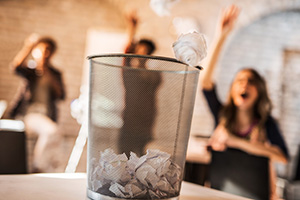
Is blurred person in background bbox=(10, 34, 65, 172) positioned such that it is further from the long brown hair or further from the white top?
the white top

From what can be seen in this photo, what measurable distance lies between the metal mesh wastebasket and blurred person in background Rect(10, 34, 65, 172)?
Answer: 3302 mm

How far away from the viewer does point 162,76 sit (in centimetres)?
78

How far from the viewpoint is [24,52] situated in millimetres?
4285

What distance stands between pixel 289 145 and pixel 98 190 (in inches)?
167

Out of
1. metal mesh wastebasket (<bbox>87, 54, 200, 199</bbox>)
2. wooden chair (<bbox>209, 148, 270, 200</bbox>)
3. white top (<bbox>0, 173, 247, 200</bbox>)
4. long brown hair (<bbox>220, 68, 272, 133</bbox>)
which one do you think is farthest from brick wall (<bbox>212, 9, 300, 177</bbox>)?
metal mesh wastebasket (<bbox>87, 54, 200, 199</bbox>)

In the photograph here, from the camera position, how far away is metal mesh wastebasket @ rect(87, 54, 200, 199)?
0.72 meters

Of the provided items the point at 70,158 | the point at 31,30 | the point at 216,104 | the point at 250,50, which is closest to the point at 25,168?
the point at 216,104

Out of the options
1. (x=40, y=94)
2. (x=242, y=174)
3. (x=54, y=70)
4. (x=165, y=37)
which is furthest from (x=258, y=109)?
(x=54, y=70)

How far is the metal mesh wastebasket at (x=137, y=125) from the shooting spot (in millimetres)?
723

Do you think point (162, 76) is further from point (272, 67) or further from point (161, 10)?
point (272, 67)

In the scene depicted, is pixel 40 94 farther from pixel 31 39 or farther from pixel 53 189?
pixel 53 189

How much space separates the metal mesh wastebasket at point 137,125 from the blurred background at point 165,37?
3715 mm

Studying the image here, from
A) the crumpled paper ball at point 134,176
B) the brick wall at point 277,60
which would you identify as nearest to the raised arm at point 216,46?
the crumpled paper ball at point 134,176

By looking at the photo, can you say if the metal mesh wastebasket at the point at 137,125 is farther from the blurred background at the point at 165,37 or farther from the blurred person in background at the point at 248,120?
the blurred background at the point at 165,37
